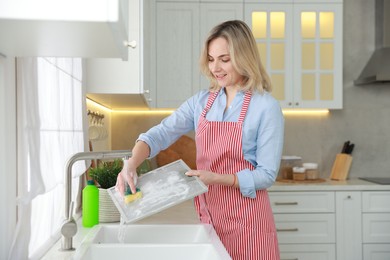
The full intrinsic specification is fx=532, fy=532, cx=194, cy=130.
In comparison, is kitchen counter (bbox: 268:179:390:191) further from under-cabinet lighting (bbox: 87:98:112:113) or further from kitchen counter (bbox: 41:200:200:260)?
under-cabinet lighting (bbox: 87:98:112:113)

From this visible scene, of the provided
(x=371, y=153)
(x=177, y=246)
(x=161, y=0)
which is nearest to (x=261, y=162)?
(x=177, y=246)

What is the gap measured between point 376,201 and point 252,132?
2004mm

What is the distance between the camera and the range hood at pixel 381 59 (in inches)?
148

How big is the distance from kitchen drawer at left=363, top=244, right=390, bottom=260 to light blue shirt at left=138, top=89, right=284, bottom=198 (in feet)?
6.52

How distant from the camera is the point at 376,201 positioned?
3.56m

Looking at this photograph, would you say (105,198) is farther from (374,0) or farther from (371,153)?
(374,0)

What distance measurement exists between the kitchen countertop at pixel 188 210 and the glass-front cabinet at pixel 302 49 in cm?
57

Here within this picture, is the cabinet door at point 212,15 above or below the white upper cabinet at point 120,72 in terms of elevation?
above

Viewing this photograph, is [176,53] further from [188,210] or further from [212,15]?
[188,210]

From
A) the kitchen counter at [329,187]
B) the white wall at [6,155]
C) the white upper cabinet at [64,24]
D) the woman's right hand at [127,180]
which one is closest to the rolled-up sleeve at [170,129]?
the woman's right hand at [127,180]

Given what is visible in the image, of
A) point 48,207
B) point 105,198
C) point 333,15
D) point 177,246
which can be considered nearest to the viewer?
point 177,246

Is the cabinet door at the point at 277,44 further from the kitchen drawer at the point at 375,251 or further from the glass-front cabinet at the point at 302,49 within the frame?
the kitchen drawer at the point at 375,251

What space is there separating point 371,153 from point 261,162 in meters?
2.55

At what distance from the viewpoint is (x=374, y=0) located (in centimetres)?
412
